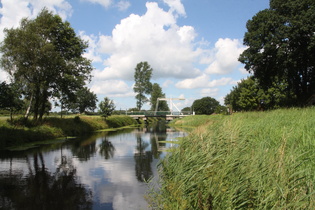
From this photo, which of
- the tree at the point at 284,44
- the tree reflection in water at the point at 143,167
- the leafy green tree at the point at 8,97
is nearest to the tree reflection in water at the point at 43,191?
the tree reflection in water at the point at 143,167

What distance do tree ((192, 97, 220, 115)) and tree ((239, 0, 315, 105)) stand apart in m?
98.7

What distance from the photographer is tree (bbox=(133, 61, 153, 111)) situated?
7494cm

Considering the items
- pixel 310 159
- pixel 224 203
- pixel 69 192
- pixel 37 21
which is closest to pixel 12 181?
pixel 69 192

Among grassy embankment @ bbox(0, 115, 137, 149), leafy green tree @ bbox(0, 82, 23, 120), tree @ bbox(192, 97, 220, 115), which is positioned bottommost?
grassy embankment @ bbox(0, 115, 137, 149)

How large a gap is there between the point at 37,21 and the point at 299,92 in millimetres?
33803

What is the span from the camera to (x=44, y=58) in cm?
2559

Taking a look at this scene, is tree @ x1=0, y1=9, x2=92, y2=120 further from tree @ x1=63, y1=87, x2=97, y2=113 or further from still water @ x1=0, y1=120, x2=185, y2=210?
tree @ x1=63, y1=87, x2=97, y2=113

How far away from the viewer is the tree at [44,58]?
82.5 ft

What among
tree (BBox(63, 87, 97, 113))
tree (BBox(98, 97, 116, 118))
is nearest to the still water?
tree (BBox(98, 97, 116, 118))

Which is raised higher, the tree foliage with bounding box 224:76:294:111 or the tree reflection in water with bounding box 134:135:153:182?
the tree foliage with bounding box 224:76:294:111

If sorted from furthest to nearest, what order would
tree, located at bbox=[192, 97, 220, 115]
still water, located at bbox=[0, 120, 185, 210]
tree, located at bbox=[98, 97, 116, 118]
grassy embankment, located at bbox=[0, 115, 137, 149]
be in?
1. tree, located at bbox=[192, 97, 220, 115]
2. tree, located at bbox=[98, 97, 116, 118]
3. grassy embankment, located at bbox=[0, 115, 137, 149]
4. still water, located at bbox=[0, 120, 185, 210]

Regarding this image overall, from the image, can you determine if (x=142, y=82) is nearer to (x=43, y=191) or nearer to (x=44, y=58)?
(x=44, y=58)

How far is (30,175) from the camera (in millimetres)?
11422

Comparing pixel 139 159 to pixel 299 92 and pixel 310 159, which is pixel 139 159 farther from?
pixel 299 92
